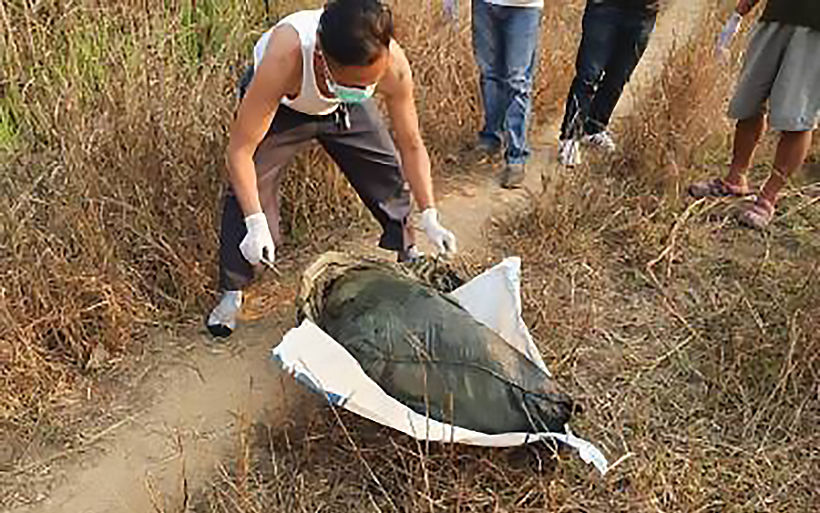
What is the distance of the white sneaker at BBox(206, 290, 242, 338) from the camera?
251cm

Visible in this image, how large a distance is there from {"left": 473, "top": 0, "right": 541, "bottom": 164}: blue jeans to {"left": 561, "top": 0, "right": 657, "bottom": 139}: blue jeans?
8.8 inches

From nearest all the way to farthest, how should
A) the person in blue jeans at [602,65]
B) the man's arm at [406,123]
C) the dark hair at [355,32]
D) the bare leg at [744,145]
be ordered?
the dark hair at [355,32] → the man's arm at [406,123] → the bare leg at [744,145] → the person in blue jeans at [602,65]

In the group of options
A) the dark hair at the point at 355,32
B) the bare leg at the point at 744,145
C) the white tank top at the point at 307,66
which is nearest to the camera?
the dark hair at the point at 355,32

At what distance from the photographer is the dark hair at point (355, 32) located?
6.18 ft

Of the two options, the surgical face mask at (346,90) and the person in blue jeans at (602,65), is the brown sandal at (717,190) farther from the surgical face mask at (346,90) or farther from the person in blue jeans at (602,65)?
the surgical face mask at (346,90)

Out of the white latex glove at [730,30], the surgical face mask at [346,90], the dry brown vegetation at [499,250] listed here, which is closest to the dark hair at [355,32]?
the surgical face mask at [346,90]

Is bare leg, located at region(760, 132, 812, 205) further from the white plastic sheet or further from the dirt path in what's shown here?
the dirt path

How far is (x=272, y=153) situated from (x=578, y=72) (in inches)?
63.0

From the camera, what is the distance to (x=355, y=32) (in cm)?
188

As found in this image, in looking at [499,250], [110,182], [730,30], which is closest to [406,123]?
[499,250]

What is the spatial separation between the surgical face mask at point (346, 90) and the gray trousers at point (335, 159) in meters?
0.25

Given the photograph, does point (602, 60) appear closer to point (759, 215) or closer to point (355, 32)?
point (759, 215)

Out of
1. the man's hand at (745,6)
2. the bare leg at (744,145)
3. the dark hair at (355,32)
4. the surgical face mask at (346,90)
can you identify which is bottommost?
the bare leg at (744,145)

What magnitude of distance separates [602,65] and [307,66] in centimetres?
171
